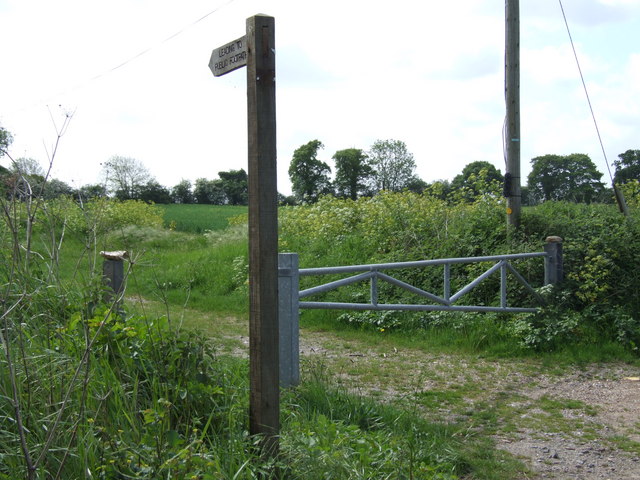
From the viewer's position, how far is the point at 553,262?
28.1 ft

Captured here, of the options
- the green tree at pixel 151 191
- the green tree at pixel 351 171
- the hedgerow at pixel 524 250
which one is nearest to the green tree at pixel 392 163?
the green tree at pixel 351 171

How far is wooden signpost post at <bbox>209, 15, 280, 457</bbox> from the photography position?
318cm

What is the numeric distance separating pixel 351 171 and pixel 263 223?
174 feet

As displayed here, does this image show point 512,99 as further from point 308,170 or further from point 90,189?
point 308,170

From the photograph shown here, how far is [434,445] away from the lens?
401 cm

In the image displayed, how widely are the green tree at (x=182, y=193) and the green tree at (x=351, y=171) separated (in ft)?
41.6

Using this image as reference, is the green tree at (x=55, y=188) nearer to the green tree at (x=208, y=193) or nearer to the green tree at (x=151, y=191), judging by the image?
the green tree at (x=151, y=191)

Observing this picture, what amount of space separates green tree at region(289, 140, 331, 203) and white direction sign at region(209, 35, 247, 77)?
5028 centimetres

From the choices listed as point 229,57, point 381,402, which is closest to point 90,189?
point 229,57

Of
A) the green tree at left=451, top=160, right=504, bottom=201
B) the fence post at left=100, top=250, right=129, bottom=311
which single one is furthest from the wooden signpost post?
the green tree at left=451, top=160, right=504, bottom=201

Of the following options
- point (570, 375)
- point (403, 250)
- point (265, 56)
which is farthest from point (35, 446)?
point (403, 250)

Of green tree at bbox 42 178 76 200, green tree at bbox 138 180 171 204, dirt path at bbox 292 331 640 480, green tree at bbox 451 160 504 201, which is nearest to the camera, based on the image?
green tree at bbox 42 178 76 200

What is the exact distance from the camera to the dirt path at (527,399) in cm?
439

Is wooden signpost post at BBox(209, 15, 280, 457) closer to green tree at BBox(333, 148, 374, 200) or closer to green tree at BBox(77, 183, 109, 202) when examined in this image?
green tree at BBox(77, 183, 109, 202)
